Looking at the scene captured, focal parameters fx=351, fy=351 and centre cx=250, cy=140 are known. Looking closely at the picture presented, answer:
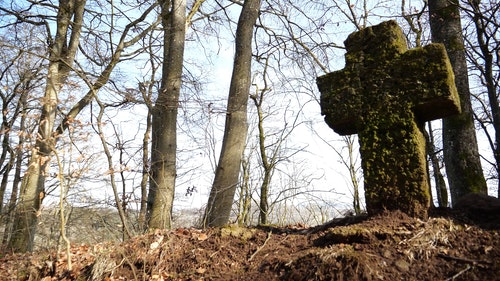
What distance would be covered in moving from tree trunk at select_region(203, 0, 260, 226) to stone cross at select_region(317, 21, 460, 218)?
2.45 metres

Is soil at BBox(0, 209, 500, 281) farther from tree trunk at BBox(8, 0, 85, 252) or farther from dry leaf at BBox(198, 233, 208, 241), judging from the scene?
tree trunk at BBox(8, 0, 85, 252)

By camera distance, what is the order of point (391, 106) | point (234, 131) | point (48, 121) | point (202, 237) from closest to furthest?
point (391, 106), point (202, 237), point (234, 131), point (48, 121)

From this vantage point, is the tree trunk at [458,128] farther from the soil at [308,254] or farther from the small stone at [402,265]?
the small stone at [402,265]

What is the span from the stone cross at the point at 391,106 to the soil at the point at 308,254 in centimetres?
21

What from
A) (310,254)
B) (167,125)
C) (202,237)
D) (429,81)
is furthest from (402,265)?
(167,125)

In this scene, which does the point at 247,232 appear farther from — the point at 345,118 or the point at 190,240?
the point at 345,118

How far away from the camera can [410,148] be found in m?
2.96

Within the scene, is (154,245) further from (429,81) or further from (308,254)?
(429,81)

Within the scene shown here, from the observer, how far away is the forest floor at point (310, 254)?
2309 millimetres

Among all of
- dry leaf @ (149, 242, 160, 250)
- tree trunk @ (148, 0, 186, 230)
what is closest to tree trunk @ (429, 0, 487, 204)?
dry leaf @ (149, 242, 160, 250)

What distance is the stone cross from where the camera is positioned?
2.92 meters

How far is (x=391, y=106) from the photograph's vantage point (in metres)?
3.11

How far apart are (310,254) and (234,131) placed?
133 inches

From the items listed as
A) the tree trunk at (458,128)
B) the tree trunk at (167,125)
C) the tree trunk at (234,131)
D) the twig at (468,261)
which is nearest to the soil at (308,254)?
the twig at (468,261)
